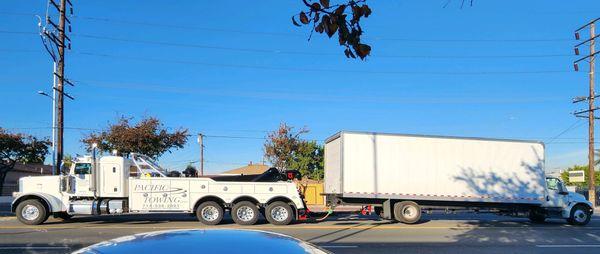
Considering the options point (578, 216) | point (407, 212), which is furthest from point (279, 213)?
point (578, 216)

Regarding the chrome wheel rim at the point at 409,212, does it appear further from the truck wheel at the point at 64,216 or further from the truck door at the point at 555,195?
the truck wheel at the point at 64,216

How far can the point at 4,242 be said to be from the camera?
12.8m

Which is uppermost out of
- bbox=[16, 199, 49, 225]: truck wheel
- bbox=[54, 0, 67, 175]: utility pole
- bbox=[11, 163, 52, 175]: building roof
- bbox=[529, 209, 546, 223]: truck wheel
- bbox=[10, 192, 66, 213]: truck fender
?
bbox=[54, 0, 67, 175]: utility pole

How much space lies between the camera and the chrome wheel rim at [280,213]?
1791 cm

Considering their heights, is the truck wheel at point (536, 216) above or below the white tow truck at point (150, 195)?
below

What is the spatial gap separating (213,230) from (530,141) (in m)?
18.4

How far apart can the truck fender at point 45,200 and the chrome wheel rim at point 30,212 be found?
1.08 ft

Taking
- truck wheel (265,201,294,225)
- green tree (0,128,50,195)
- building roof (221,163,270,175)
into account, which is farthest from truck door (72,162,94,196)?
building roof (221,163,270,175)

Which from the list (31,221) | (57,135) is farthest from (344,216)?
(57,135)

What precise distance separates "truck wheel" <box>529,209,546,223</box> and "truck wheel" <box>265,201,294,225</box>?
28.4ft

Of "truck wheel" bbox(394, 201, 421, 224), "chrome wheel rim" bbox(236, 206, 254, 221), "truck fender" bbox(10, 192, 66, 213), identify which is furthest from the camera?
"truck wheel" bbox(394, 201, 421, 224)

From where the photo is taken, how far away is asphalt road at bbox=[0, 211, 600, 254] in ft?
40.1

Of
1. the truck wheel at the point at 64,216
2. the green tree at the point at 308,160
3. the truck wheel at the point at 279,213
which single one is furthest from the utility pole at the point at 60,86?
the green tree at the point at 308,160

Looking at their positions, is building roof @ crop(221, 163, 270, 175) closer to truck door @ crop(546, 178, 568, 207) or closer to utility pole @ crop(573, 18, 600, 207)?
utility pole @ crop(573, 18, 600, 207)
